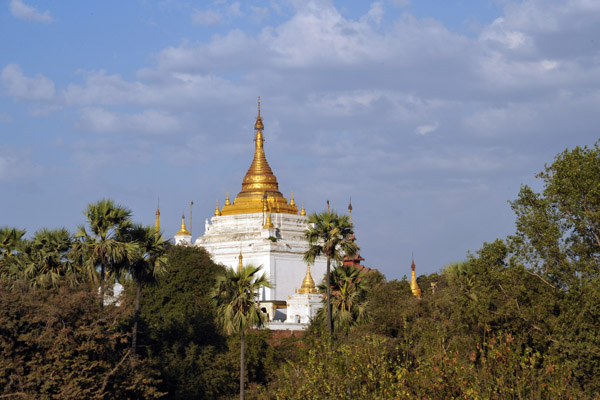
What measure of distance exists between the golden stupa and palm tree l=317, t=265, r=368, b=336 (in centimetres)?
3873

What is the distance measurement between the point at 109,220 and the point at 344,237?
878cm

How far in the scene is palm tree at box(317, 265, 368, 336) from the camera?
35625 mm

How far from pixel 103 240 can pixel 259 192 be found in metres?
46.6

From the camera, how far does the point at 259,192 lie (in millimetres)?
78812

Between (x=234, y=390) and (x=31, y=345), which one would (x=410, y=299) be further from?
(x=31, y=345)

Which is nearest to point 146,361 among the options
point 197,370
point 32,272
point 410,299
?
point 32,272

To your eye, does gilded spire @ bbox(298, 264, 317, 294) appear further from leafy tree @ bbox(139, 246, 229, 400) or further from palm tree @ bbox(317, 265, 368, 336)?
palm tree @ bbox(317, 265, 368, 336)

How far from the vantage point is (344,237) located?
119ft

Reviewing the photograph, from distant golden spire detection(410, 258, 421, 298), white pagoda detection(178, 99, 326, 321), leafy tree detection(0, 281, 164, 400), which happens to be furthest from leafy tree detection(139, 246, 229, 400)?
distant golden spire detection(410, 258, 421, 298)

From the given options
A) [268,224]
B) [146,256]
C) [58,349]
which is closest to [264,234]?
[268,224]

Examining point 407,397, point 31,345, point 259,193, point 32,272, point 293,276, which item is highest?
point 259,193

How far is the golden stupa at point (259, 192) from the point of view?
3044 inches

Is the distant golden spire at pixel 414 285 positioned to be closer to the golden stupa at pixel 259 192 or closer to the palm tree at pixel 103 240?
the golden stupa at pixel 259 192

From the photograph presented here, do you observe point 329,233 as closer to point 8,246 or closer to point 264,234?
point 8,246
